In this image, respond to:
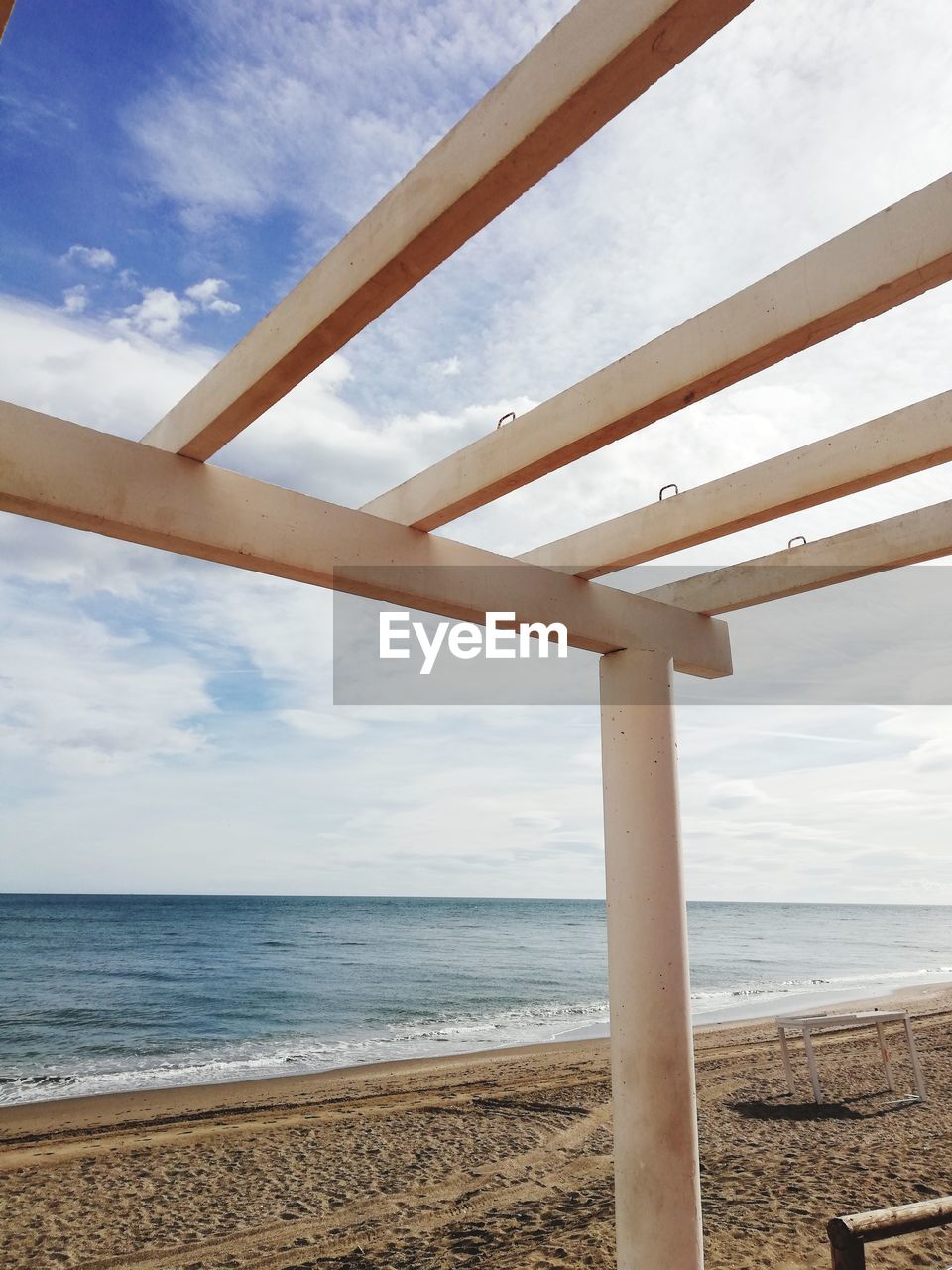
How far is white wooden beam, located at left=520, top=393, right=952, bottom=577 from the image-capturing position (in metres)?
2.39

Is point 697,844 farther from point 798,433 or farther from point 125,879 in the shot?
point 798,433

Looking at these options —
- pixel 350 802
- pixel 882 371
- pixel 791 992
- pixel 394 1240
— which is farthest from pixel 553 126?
pixel 350 802

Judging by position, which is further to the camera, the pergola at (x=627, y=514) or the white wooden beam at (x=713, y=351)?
the white wooden beam at (x=713, y=351)

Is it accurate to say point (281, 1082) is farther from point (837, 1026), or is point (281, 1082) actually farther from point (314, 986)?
point (314, 986)

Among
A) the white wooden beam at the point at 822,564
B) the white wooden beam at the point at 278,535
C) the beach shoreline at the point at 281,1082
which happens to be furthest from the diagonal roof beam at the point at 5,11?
the beach shoreline at the point at 281,1082

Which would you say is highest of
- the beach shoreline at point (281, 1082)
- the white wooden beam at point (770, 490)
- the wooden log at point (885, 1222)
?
the white wooden beam at point (770, 490)

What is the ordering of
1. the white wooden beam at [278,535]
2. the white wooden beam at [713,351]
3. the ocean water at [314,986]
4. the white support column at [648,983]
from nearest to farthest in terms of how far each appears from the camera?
the white wooden beam at [713,351]
the white wooden beam at [278,535]
the white support column at [648,983]
the ocean water at [314,986]

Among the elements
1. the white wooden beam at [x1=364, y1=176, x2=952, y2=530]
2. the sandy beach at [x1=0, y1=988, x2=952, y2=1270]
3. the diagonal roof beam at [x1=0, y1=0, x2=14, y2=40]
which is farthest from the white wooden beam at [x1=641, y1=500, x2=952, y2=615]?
the sandy beach at [x1=0, y1=988, x2=952, y2=1270]

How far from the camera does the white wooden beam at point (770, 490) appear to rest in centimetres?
239

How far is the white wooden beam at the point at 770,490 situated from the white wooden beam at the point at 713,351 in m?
0.63

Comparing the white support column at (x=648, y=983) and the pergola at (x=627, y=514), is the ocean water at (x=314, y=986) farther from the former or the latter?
the pergola at (x=627, y=514)

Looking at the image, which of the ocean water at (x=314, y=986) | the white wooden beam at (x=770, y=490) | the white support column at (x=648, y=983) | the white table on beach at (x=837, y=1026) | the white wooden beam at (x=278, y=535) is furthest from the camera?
the ocean water at (x=314, y=986)

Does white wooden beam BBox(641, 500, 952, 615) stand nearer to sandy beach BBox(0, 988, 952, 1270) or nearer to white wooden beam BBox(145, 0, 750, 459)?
white wooden beam BBox(145, 0, 750, 459)

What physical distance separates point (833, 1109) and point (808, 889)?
6725cm
